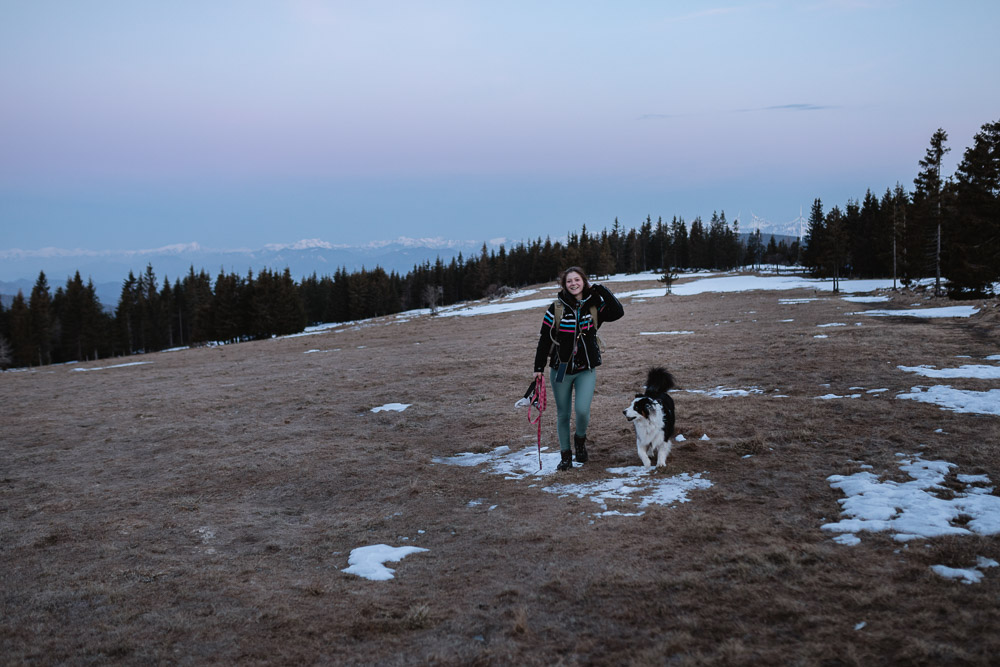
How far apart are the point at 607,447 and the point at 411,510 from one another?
132 inches

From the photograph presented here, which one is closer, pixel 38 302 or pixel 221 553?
pixel 221 553

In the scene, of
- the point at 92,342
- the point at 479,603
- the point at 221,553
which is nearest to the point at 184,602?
the point at 221,553

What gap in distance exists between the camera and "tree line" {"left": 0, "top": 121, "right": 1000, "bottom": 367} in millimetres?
31516

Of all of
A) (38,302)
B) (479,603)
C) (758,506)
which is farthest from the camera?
(38,302)

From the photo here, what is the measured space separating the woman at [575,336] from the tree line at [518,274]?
3006 cm

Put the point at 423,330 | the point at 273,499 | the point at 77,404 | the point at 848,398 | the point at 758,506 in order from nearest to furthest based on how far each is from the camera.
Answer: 1. the point at 758,506
2. the point at 273,499
3. the point at 848,398
4. the point at 77,404
5. the point at 423,330

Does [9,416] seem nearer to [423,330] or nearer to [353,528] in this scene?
[353,528]

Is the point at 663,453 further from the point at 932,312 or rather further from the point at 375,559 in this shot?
the point at 932,312

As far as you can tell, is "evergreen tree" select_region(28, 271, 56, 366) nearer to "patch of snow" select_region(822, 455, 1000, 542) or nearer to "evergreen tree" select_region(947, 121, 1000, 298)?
"patch of snow" select_region(822, 455, 1000, 542)

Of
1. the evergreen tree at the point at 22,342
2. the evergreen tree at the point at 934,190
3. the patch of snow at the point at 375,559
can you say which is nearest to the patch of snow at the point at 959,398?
the patch of snow at the point at 375,559

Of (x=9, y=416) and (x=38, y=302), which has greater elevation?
(x=38, y=302)

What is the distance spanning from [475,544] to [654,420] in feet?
9.98

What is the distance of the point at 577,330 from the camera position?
7254mm

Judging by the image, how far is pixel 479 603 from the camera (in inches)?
171
